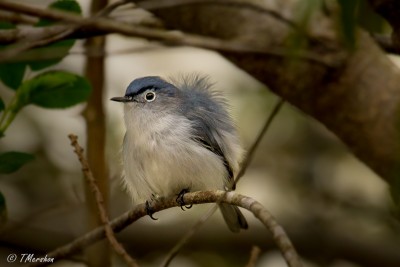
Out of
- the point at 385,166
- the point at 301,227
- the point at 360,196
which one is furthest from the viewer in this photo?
the point at 360,196

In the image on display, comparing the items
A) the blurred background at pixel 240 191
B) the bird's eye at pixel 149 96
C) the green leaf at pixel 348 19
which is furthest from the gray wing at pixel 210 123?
the green leaf at pixel 348 19

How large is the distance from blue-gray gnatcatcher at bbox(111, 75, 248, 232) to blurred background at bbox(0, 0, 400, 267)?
1.39 ft

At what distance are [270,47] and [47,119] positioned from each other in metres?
2.27

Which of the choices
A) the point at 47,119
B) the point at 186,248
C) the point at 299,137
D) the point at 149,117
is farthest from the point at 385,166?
the point at 47,119

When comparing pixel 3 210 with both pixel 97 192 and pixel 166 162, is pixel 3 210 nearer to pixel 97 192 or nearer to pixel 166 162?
pixel 97 192

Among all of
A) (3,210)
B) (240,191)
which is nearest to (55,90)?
(3,210)

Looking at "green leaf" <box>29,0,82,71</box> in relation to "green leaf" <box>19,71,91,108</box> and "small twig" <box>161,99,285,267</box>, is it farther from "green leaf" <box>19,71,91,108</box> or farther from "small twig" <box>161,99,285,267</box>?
"small twig" <box>161,99,285,267</box>

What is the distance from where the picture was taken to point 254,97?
15.6 feet

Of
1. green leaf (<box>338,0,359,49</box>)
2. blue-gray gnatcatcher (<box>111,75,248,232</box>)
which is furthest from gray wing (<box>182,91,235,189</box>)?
green leaf (<box>338,0,359,49</box>)

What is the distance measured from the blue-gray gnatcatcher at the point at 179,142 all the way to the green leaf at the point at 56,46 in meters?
0.74

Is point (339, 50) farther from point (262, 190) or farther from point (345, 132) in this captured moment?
point (262, 190)

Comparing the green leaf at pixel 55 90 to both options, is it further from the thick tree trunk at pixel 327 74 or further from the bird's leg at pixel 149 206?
the thick tree trunk at pixel 327 74

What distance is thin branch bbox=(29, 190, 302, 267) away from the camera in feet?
5.21

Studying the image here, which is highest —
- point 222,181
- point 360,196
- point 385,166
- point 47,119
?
point 385,166
